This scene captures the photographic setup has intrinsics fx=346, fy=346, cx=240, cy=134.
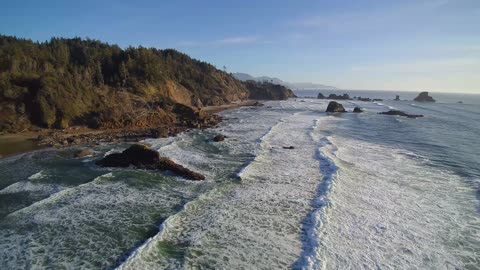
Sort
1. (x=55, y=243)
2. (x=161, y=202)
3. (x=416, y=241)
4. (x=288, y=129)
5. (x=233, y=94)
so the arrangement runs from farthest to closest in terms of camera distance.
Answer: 1. (x=233, y=94)
2. (x=288, y=129)
3. (x=161, y=202)
4. (x=416, y=241)
5. (x=55, y=243)

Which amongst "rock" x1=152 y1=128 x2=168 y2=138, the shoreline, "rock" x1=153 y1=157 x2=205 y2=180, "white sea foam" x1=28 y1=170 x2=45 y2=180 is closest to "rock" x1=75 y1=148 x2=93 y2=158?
the shoreline

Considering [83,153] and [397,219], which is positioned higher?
[83,153]

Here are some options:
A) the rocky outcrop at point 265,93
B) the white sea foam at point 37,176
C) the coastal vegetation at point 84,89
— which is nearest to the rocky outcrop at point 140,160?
the white sea foam at point 37,176

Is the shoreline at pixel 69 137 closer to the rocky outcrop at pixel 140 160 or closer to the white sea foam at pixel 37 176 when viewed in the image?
the white sea foam at pixel 37 176

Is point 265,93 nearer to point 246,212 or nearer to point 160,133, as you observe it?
point 160,133

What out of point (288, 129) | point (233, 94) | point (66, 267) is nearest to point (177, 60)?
point (233, 94)

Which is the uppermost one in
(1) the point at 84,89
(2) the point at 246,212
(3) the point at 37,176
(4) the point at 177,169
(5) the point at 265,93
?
(1) the point at 84,89

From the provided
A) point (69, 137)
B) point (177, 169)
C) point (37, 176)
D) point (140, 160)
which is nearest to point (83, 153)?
point (37, 176)

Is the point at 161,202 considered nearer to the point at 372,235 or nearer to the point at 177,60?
the point at 372,235

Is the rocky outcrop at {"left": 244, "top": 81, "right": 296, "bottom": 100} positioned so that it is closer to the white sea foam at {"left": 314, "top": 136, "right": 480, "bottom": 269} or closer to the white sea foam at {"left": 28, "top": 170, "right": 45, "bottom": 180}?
the white sea foam at {"left": 314, "top": 136, "right": 480, "bottom": 269}
